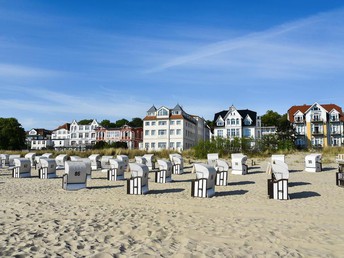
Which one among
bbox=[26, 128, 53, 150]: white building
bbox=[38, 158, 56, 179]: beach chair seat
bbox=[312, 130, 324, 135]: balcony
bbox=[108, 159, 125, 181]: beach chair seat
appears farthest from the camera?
bbox=[26, 128, 53, 150]: white building

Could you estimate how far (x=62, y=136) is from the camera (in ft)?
350

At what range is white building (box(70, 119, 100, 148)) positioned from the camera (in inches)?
3766

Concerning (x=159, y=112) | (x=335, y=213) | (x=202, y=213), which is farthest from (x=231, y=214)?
(x=159, y=112)

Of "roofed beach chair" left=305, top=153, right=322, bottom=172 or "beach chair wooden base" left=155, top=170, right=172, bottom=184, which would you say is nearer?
"beach chair wooden base" left=155, top=170, right=172, bottom=184

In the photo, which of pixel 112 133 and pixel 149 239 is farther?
pixel 112 133

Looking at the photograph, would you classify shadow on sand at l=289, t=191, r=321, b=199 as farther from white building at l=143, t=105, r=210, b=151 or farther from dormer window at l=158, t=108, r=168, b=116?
dormer window at l=158, t=108, r=168, b=116

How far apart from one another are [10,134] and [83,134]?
19.7 metres

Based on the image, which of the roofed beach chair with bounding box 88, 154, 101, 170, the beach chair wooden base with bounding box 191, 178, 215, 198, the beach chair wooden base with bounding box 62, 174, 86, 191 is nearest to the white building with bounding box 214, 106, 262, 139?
the roofed beach chair with bounding box 88, 154, 101, 170

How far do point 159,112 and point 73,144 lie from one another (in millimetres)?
37974

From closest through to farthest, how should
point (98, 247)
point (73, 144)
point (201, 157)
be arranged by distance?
1. point (98, 247)
2. point (201, 157)
3. point (73, 144)

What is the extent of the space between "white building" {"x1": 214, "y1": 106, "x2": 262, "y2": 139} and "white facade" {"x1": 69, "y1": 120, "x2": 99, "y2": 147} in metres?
41.4

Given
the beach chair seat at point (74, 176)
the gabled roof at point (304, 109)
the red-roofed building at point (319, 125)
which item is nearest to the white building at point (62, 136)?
the gabled roof at point (304, 109)

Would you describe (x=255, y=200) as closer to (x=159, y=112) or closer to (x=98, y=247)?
(x=98, y=247)

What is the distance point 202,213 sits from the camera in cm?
980
